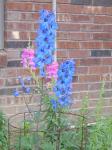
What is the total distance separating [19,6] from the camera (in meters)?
5.53

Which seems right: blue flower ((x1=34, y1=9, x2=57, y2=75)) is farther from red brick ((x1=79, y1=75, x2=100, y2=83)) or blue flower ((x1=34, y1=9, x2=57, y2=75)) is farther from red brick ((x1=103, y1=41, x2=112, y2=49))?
red brick ((x1=103, y1=41, x2=112, y2=49))

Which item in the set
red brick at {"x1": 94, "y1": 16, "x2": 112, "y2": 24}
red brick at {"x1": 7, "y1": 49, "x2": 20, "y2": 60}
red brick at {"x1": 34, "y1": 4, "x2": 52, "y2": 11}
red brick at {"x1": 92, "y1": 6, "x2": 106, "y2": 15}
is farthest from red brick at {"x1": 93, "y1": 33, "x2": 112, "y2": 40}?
red brick at {"x1": 7, "y1": 49, "x2": 20, "y2": 60}

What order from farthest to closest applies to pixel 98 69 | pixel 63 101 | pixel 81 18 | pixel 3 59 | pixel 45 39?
pixel 98 69 < pixel 81 18 < pixel 3 59 < pixel 63 101 < pixel 45 39

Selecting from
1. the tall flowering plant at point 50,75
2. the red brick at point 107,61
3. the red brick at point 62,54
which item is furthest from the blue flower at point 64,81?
the red brick at point 107,61

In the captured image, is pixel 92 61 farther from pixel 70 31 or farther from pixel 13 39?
pixel 13 39

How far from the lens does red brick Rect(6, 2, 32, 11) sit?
17.9 feet

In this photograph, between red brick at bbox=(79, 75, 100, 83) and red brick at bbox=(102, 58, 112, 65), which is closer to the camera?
red brick at bbox=(79, 75, 100, 83)

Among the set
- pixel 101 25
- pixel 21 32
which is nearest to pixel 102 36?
pixel 101 25

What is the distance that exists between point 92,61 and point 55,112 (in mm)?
2272

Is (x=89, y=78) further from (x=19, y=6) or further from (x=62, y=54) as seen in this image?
(x=19, y=6)

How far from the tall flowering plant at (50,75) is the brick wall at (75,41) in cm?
152

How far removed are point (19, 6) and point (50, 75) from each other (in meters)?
1.73

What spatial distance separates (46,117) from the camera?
12.9 feet

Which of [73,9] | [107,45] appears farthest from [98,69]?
[73,9]
